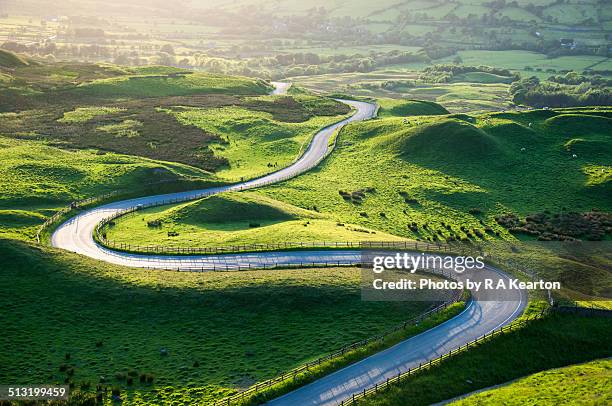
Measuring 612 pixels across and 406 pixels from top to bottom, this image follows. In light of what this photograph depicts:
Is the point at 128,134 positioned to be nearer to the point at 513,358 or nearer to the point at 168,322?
the point at 168,322

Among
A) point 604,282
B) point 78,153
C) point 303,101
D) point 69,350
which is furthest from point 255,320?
point 303,101

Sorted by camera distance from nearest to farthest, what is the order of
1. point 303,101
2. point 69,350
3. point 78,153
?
point 69,350, point 78,153, point 303,101

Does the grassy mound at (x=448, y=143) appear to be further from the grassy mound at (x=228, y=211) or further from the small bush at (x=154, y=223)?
the small bush at (x=154, y=223)

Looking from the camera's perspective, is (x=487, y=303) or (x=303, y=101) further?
(x=303, y=101)

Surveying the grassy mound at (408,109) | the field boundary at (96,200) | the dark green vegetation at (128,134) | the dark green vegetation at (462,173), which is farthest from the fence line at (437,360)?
the grassy mound at (408,109)

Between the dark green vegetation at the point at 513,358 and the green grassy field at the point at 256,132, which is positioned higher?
the green grassy field at the point at 256,132

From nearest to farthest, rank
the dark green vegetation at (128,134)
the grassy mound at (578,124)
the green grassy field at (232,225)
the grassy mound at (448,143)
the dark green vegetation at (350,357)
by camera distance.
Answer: the dark green vegetation at (350,357) → the green grassy field at (232,225) → the dark green vegetation at (128,134) → the grassy mound at (448,143) → the grassy mound at (578,124)

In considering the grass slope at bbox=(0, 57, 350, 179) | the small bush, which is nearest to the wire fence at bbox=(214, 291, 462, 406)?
the small bush

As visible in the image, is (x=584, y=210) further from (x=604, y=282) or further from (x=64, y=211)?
(x=64, y=211)
